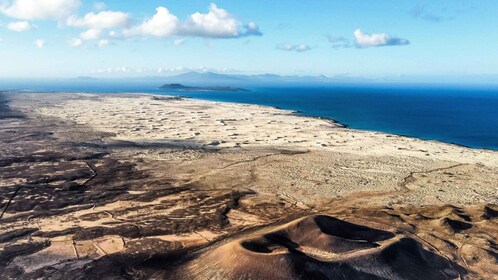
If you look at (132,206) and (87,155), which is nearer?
(132,206)

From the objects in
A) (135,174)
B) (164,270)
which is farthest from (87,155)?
(164,270)

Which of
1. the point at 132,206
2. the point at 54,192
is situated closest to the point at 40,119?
the point at 54,192

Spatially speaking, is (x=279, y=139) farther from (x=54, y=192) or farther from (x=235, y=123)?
(x=54, y=192)

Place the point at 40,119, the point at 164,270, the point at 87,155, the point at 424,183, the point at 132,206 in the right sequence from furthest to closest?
the point at 40,119, the point at 87,155, the point at 424,183, the point at 132,206, the point at 164,270

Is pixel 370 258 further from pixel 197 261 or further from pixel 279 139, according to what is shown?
pixel 279 139

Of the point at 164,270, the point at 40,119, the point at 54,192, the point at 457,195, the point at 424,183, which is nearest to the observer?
the point at 164,270

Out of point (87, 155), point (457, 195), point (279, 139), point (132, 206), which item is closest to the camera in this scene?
point (132, 206)
